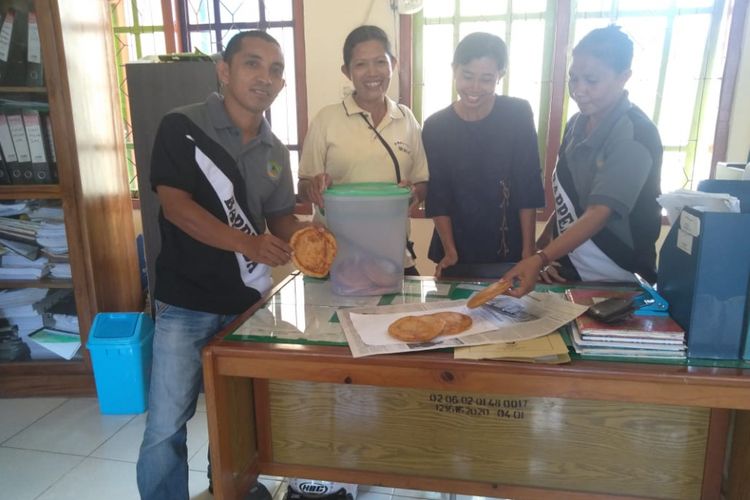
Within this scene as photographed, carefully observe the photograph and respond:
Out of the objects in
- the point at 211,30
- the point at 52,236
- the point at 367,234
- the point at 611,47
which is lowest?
the point at 52,236

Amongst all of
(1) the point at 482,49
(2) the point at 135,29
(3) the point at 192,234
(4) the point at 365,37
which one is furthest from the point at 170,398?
(2) the point at 135,29

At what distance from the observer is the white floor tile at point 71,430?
210cm

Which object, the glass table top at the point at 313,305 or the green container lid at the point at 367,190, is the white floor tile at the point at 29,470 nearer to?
the glass table top at the point at 313,305

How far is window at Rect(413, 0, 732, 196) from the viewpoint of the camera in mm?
2760

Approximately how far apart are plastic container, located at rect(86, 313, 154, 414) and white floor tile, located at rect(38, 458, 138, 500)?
13.7 inches

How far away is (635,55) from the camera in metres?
2.68

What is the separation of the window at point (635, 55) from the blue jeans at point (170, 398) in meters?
2.01

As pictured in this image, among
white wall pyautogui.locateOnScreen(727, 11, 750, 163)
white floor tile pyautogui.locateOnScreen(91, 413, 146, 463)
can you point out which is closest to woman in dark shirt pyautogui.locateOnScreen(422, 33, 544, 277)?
white floor tile pyautogui.locateOnScreen(91, 413, 146, 463)

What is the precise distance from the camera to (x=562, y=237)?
4.33ft

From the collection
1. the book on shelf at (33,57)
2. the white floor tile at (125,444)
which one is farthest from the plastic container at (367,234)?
the book on shelf at (33,57)

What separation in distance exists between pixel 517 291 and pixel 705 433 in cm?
53

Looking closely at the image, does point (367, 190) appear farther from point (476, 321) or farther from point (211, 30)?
point (211, 30)

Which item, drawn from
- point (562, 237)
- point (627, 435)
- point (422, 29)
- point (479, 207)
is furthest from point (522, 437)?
point (422, 29)

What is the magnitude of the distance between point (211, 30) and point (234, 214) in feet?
7.55
